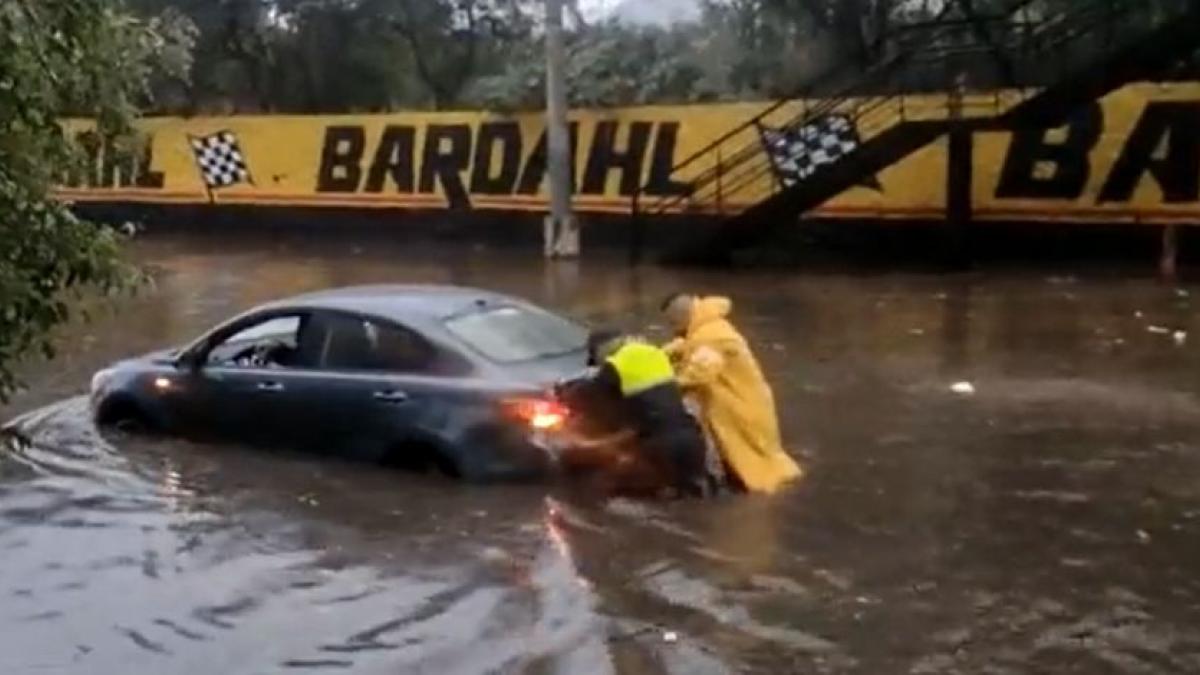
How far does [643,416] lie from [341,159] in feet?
93.8

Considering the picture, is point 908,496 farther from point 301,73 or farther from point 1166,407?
point 301,73

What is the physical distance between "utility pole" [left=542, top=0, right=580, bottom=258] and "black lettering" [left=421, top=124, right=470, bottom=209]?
11.4 feet

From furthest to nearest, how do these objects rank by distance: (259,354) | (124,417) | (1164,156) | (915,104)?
(915,104) → (1164,156) → (124,417) → (259,354)

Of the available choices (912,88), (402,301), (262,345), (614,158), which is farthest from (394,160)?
(402,301)

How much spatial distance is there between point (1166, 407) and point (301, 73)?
31.9 meters

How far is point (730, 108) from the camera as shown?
33.8 metres

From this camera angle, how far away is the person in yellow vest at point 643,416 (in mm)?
11734

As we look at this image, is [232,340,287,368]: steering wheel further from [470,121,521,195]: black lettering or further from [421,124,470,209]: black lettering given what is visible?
[421,124,470,209]: black lettering

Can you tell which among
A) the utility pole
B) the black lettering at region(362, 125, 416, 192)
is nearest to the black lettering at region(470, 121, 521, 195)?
the black lettering at region(362, 125, 416, 192)

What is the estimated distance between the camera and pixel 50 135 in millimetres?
5914

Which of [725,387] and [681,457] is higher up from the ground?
[725,387]

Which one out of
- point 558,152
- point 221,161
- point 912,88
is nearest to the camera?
point 912,88

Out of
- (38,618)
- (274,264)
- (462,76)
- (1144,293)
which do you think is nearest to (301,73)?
(462,76)

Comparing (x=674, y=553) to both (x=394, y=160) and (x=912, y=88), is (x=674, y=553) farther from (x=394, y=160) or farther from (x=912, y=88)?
(x=394, y=160)
